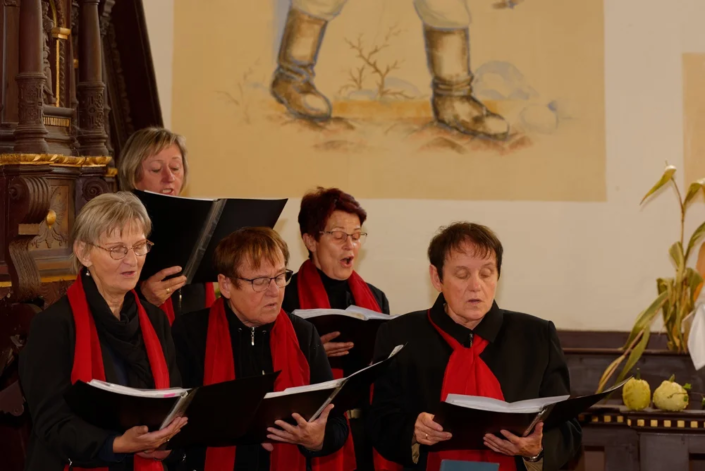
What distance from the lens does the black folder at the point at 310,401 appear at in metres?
2.60

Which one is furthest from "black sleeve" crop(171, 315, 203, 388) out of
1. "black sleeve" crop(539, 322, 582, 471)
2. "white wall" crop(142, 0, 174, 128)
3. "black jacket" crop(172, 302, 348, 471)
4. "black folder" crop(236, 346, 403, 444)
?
"white wall" crop(142, 0, 174, 128)

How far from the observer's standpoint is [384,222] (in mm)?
6109

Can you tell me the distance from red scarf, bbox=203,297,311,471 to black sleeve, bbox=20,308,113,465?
527 millimetres

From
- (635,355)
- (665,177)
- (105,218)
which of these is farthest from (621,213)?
(105,218)

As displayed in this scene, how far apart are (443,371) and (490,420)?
341mm

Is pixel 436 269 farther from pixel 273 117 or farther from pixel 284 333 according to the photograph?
pixel 273 117

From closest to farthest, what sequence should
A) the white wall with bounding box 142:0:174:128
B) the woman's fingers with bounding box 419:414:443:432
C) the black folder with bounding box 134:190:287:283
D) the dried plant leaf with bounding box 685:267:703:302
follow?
the woman's fingers with bounding box 419:414:443:432
the black folder with bounding box 134:190:287:283
the dried plant leaf with bounding box 685:267:703:302
the white wall with bounding box 142:0:174:128

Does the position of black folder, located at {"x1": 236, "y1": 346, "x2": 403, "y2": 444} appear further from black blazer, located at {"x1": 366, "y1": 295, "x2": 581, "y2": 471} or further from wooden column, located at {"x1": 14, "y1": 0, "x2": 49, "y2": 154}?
wooden column, located at {"x1": 14, "y1": 0, "x2": 49, "y2": 154}

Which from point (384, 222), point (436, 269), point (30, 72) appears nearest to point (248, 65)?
point (384, 222)

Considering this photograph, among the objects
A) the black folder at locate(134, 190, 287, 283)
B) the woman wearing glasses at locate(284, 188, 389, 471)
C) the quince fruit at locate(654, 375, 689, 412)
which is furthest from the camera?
the quince fruit at locate(654, 375, 689, 412)

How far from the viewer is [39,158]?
11.5 ft

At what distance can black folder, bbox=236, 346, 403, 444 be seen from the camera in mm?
2600

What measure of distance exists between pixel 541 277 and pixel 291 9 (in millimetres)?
2345

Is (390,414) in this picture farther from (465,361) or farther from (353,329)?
(353,329)
